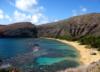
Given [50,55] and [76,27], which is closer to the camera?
[50,55]

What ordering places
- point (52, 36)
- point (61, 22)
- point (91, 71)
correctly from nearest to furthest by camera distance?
point (91, 71), point (52, 36), point (61, 22)

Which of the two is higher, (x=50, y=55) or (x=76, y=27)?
(x=76, y=27)

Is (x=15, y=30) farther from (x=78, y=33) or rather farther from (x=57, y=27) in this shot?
(x=78, y=33)

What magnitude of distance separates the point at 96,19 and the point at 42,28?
154ft

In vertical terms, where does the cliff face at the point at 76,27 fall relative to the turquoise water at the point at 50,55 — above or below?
above

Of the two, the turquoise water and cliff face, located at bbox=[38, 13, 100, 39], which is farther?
cliff face, located at bbox=[38, 13, 100, 39]

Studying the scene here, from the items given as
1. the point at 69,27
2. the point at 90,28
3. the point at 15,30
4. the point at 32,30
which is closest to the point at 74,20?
the point at 69,27

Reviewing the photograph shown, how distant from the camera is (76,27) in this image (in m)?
177

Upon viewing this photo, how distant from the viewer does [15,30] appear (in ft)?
650

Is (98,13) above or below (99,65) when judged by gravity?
above

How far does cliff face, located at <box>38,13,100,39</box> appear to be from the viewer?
548 feet

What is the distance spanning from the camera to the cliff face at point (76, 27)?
167125mm

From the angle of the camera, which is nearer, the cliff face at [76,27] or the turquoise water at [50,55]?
the turquoise water at [50,55]

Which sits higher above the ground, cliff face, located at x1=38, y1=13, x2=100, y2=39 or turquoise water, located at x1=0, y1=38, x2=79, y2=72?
cliff face, located at x1=38, y1=13, x2=100, y2=39
